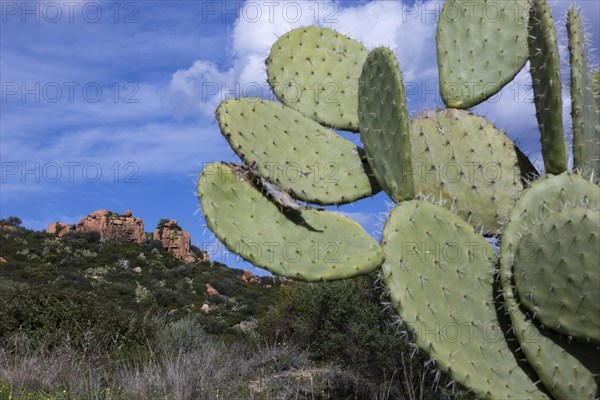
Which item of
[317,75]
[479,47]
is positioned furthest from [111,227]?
[479,47]

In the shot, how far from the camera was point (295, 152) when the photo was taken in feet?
12.1

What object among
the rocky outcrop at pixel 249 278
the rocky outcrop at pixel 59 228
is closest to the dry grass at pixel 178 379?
the rocky outcrop at pixel 249 278

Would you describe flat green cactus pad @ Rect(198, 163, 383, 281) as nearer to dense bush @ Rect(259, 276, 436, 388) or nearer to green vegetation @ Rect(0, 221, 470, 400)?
green vegetation @ Rect(0, 221, 470, 400)

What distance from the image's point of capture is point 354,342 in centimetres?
1019

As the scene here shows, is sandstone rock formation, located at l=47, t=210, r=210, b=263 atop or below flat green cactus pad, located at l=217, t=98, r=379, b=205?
below

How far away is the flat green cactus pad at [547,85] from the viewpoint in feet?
10.2

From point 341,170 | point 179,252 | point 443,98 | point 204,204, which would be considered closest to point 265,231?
point 204,204

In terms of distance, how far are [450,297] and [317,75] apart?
174 cm

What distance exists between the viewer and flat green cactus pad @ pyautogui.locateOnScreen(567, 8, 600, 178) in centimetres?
326

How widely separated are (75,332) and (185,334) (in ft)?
6.72

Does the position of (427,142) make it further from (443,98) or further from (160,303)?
(160,303)

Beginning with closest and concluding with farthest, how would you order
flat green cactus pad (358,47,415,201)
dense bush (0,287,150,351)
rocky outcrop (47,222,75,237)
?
flat green cactus pad (358,47,415,201) → dense bush (0,287,150,351) → rocky outcrop (47,222,75,237)

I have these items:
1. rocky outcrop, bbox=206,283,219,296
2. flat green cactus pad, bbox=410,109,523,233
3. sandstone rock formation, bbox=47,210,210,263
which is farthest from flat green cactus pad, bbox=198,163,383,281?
sandstone rock formation, bbox=47,210,210,263

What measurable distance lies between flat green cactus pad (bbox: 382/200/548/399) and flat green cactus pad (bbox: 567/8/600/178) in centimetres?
73
